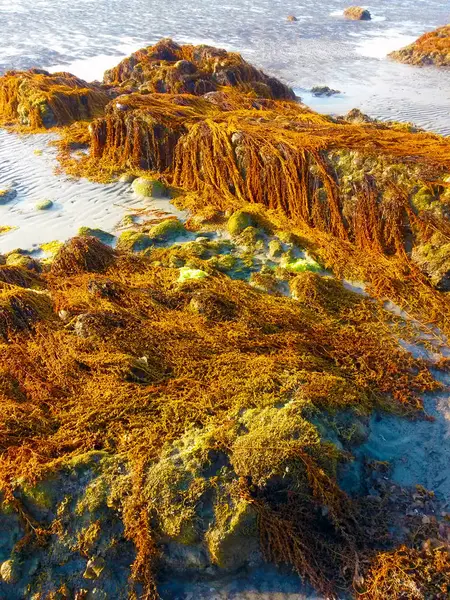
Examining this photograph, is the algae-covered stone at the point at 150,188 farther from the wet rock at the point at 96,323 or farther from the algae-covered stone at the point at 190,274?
the wet rock at the point at 96,323

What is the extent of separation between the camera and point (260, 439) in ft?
12.3

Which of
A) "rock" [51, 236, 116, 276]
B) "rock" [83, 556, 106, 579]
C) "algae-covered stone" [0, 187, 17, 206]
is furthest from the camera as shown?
"algae-covered stone" [0, 187, 17, 206]

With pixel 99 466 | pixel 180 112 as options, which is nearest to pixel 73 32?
pixel 180 112

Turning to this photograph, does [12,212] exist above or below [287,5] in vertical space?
below

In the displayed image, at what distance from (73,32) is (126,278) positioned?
2298 centimetres

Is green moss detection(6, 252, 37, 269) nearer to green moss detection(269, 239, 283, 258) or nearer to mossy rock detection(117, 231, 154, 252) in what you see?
mossy rock detection(117, 231, 154, 252)

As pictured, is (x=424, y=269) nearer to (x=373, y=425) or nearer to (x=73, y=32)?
(x=373, y=425)

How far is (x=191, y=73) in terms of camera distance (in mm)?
14305

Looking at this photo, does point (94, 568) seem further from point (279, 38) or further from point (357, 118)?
point (279, 38)

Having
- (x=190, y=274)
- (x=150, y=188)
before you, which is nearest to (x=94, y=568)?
(x=190, y=274)

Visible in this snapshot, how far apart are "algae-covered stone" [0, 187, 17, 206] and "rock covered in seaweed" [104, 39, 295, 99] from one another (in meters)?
5.84

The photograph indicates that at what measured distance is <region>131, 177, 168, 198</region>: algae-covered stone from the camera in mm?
8914

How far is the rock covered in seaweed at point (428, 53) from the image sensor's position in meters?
18.4

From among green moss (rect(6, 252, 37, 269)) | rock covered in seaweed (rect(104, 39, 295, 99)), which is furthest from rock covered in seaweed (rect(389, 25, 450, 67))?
green moss (rect(6, 252, 37, 269))
